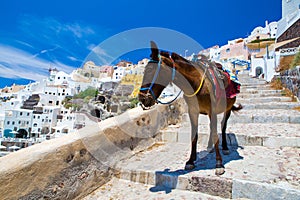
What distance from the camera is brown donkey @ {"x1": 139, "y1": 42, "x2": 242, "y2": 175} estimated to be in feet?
7.16

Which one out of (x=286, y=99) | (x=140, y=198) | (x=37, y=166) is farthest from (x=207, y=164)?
(x=286, y=99)

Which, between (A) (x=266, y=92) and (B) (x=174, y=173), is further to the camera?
(A) (x=266, y=92)

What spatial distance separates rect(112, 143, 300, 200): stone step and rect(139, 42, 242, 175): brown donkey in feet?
0.77

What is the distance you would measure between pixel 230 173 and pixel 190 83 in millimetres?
1337

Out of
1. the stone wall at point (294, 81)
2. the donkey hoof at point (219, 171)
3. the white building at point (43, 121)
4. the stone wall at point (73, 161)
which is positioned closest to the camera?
the stone wall at point (73, 161)

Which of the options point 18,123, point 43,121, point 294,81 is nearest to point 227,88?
point 294,81

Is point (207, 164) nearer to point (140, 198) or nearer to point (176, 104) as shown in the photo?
point (140, 198)

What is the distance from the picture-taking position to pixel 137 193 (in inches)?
98.0

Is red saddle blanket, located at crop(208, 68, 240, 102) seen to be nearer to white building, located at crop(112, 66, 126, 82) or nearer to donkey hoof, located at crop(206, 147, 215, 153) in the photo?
donkey hoof, located at crop(206, 147, 215, 153)

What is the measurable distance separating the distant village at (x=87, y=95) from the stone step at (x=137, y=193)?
51.9 feet

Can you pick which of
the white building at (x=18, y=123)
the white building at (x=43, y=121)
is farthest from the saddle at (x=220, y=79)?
the white building at (x=18, y=123)

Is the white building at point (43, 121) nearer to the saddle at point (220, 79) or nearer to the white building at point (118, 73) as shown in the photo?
the white building at point (118, 73)

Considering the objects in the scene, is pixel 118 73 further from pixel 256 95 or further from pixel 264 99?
pixel 264 99

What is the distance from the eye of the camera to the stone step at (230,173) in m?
2.10
